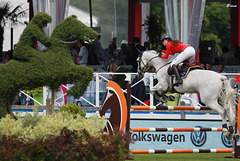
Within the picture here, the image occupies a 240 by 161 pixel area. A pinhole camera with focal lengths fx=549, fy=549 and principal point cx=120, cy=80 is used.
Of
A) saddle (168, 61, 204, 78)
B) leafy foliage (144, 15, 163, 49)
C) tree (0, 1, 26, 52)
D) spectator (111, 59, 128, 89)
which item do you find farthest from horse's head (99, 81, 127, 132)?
tree (0, 1, 26, 52)

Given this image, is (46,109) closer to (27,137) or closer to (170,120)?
(170,120)

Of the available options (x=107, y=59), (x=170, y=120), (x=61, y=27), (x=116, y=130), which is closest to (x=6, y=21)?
(x=107, y=59)

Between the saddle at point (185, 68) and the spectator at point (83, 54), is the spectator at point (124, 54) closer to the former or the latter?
the spectator at point (83, 54)

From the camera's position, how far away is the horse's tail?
9992 mm

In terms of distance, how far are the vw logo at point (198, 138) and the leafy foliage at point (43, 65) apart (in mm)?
3442

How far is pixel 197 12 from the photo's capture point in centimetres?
1346

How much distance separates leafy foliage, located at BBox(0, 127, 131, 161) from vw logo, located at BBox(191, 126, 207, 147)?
466 centimetres

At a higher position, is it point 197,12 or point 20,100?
point 197,12

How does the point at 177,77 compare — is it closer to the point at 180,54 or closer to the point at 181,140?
the point at 180,54

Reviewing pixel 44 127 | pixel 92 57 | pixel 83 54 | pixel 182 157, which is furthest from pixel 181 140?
pixel 92 57

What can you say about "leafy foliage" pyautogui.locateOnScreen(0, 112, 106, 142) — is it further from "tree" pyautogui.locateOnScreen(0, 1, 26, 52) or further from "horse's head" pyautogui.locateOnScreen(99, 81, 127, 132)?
"tree" pyautogui.locateOnScreen(0, 1, 26, 52)

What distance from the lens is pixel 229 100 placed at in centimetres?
1007

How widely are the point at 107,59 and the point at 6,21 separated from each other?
9171 millimetres

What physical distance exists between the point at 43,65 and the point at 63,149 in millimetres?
2123
